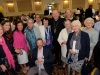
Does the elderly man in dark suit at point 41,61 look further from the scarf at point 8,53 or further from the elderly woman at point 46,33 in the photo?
the elderly woman at point 46,33

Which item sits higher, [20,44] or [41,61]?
[20,44]

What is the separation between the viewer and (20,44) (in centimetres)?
340

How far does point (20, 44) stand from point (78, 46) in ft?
5.02

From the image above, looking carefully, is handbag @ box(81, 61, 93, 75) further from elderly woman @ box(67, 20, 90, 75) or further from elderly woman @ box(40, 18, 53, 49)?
elderly woman @ box(40, 18, 53, 49)

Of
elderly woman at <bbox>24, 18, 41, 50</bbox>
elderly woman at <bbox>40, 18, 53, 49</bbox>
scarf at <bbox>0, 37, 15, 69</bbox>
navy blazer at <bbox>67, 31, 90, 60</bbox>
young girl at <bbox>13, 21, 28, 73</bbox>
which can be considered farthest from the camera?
elderly woman at <bbox>40, 18, 53, 49</bbox>

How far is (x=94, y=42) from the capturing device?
2.82 m

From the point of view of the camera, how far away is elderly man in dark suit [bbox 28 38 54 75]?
2.80 metres

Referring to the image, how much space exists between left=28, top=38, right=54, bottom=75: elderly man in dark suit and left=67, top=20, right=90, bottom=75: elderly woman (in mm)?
466

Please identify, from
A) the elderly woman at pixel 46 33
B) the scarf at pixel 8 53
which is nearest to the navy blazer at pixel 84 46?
the elderly woman at pixel 46 33

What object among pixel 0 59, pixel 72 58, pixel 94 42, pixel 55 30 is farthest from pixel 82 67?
pixel 0 59

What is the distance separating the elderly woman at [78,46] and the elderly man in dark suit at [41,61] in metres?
0.47

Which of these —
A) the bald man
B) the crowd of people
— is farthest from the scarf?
the bald man

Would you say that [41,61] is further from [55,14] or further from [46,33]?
[55,14]

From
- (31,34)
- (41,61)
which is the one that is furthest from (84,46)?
(31,34)
